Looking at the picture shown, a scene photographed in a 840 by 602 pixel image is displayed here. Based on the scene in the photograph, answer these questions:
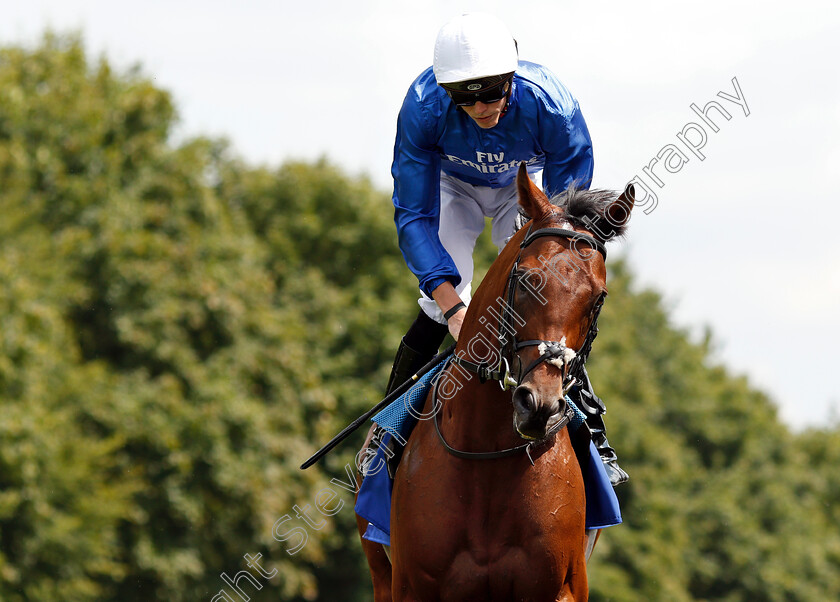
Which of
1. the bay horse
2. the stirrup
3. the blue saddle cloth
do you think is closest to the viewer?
the bay horse

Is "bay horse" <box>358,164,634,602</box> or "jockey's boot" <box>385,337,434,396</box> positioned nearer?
"bay horse" <box>358,164,634,602</box>

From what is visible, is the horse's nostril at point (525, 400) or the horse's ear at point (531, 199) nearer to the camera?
the horse's nostril at point (525, 400)

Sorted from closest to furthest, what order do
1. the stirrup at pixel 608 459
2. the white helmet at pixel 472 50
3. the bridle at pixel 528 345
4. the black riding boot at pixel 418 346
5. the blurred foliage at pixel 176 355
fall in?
the bridle at pixel 528 345
the white helmet at pixel 472 50
the stirrup at pixel 608 459
the black riding boot at pixel 418 346
the blurred foliage at pixel 176 355

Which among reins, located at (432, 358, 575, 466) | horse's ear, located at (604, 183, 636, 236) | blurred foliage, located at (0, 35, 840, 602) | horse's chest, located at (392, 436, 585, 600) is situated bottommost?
horse's chest, located at (392, 436, 585, 600)

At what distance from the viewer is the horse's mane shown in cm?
564

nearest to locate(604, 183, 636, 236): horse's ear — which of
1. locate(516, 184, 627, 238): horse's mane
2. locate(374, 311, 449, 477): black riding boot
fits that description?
locate(516, 184, 627, 238): horse's mane

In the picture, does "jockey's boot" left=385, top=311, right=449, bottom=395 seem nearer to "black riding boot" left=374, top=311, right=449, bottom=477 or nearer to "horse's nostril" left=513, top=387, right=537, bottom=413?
"black riding boot" left=374, top=311, right=449, bottom=477

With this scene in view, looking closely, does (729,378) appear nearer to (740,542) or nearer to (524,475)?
(740,542)

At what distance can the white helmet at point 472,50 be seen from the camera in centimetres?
625

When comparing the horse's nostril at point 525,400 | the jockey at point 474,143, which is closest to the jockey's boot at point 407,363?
the jockey at point 474,143

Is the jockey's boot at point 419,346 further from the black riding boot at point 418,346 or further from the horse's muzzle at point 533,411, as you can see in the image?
the horse's muzzle at point 533,411

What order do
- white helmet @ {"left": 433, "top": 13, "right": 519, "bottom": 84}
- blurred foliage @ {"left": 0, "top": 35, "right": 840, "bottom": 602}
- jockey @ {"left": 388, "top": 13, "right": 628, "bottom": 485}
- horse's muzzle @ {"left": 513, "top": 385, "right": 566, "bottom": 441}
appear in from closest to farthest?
horse's muzzle @ {"left": 513, "top": 385, "right": 566, "bottom": 441}, white helmet @ {"left": 433, "top": 13, "right": 519, "bottom": 84}, jockey @ {"left": 388, "top": 13, "right": 628, "bottom": 485}, blurred foliage @ {"left": 0, "top": 35, "right": 840, "bottom": 602}

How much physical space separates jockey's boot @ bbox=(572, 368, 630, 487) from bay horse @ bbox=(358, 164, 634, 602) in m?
0.58

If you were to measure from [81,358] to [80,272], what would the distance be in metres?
2.25
